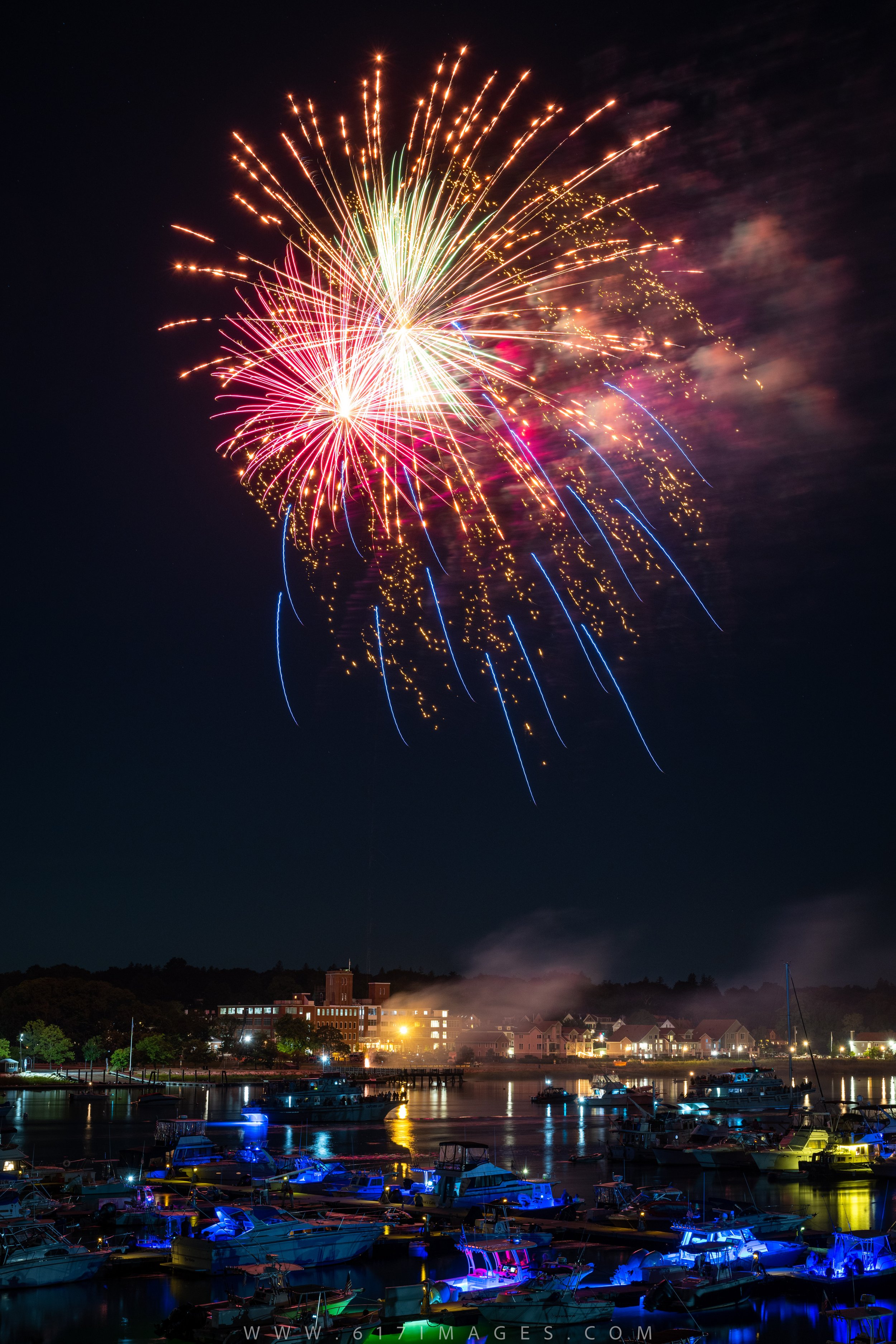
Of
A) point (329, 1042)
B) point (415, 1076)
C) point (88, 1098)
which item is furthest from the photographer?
point (329, 1042)

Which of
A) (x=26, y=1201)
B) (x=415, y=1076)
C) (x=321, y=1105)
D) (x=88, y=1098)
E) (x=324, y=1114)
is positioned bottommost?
(x=415, y=1076)

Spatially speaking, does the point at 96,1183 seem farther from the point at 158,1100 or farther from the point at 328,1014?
the point at 328,1014

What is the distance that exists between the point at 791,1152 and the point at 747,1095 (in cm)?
3397

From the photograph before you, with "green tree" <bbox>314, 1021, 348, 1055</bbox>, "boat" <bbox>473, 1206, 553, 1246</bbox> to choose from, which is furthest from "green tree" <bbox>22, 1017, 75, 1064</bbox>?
"boat" <bbox>473, 1206, 553, 1246</bbox>

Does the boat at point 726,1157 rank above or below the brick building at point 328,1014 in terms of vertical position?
above

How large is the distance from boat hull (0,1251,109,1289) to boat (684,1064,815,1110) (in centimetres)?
5304

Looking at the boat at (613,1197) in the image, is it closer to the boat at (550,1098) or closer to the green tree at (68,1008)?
the boat at (550,1098)

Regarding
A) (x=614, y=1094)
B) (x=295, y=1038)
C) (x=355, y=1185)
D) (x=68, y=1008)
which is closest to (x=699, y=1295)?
(x=355, y=1185)

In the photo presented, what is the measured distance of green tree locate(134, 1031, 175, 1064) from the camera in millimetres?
108812

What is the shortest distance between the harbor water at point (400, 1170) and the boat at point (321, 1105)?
164 cm

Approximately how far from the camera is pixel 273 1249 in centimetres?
2378

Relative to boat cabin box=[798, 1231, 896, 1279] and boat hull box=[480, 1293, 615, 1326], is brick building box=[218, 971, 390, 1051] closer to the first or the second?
boat cabin box=[798, 1231, 896, 1279]

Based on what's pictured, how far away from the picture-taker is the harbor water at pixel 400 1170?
2012cm

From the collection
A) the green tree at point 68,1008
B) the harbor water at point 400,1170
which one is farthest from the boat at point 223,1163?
the green tree at point 68,1008
